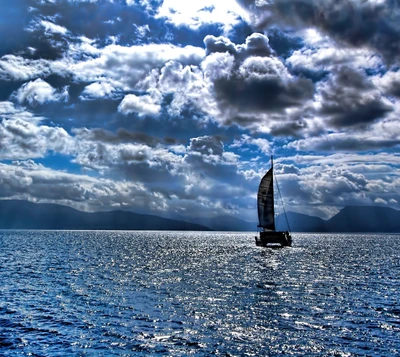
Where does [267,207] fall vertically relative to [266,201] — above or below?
below

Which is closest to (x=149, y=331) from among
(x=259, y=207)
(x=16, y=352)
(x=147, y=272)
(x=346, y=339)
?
(x=16, y=352)

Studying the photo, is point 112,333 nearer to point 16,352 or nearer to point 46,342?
point 46,342

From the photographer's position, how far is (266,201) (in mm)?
127875

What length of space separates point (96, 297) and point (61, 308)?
6014 mm

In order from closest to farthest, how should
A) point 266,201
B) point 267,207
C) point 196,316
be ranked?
point 196,316 < point 266,201 < point 267,207

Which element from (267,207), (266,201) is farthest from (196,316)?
(267,207)

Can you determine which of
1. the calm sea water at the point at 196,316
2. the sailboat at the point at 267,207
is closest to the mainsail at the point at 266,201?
the sailboat at the point at 267,207

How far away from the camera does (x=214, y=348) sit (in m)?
25.5

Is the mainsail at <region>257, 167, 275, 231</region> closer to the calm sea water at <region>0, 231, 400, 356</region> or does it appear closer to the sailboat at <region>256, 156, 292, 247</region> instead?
the sailboat at <region>256, 156, 292, 247</region>

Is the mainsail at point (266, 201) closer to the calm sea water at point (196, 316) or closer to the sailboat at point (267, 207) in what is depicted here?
the sailboat at point (267, 207)

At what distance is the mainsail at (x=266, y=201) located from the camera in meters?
126

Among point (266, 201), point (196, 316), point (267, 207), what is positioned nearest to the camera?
point (196, 316)

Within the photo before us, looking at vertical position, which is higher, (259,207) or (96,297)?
(259,207)

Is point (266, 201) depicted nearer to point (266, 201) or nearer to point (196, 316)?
point (266, 201)
